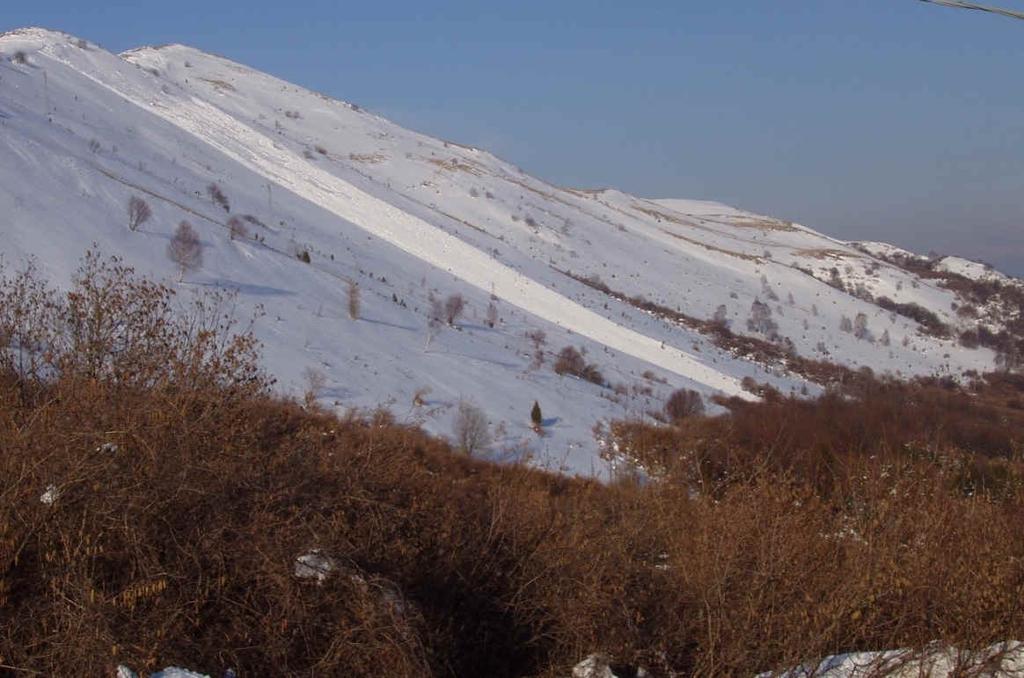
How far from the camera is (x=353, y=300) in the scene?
23859mm

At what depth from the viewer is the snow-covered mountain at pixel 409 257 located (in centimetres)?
2008

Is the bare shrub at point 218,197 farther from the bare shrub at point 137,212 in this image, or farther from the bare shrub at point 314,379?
the bare shrub at point 314,379

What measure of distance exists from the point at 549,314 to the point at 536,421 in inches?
611

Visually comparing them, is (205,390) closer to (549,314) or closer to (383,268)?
(383,268)

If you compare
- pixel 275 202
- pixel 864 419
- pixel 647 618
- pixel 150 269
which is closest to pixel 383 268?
→ pixel 275 202

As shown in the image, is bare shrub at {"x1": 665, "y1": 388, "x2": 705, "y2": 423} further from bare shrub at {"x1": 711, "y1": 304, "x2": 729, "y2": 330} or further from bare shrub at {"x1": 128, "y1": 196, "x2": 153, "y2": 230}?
bare shrub at {"x1": 711, "y1": 304, "x2": 729, "y2": 330}

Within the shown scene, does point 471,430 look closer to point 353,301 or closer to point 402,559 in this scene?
point 353,301

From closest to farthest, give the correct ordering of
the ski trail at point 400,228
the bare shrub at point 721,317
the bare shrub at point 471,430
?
the bare shrub at point 471,430 < the ski trail at point 400,228 < the bare shrub at point 721,317

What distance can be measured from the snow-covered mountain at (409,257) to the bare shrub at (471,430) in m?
0.35

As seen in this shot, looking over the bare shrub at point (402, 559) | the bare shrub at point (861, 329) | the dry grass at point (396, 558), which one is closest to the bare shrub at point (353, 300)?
the dry grass at point (396, 558)

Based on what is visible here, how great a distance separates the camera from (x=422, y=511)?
4.45m

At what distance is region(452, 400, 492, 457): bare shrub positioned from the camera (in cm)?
1490

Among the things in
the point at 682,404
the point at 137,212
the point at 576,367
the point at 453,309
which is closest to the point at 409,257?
the point at 453,309

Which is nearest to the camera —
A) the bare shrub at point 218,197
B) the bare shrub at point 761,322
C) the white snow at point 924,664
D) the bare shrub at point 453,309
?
the white snow at point 924,664
